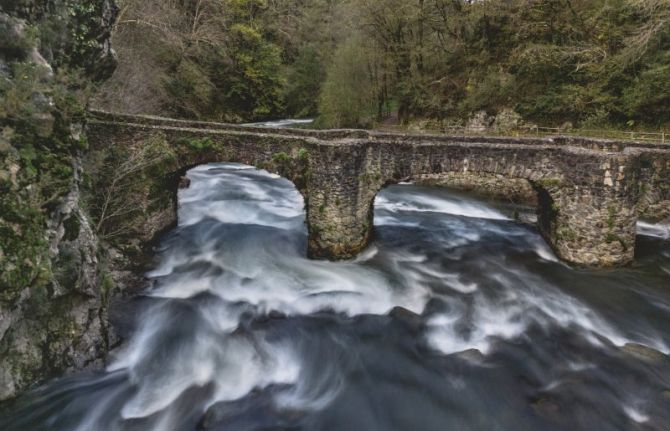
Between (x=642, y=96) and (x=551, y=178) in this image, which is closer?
(x=551, y=178)

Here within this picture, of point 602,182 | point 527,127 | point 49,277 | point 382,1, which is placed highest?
point 382,1

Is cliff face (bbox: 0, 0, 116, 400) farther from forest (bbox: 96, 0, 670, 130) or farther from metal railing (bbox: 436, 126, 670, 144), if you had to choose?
metal railing (bbox: 436, 126, 670, 144)

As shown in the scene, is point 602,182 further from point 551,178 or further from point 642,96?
point 642,96

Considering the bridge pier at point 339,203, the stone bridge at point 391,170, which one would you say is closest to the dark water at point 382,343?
the bridge pier at point 339,203

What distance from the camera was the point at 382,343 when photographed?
8.32 meters

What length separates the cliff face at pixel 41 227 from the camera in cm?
548

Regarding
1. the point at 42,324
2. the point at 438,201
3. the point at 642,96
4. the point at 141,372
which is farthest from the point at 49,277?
the point at 642,96

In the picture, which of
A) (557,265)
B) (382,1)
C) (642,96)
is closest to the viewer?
(557,265)

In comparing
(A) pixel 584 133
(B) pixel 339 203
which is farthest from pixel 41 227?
(A) pixel 584 133

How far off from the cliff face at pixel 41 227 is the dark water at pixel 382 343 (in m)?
0.72

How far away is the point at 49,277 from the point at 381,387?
18.9ft

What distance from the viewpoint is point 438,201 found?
17.0 meters

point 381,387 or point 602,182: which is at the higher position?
point 602,182

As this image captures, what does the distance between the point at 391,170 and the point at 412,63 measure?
17.5m
